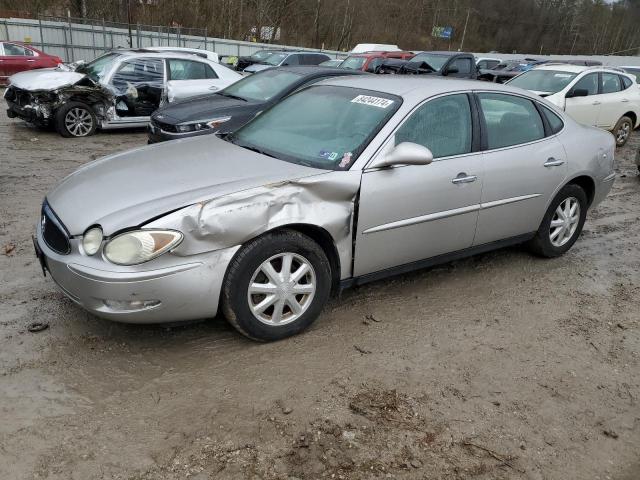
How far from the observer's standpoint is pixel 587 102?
10828 millimetres

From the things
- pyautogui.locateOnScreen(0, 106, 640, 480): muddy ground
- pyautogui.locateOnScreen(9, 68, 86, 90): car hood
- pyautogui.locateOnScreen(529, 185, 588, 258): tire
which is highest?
pyautogui.locateOnScreen(9, 68, 86, 90): car hood

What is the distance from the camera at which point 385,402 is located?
→ 120 inches

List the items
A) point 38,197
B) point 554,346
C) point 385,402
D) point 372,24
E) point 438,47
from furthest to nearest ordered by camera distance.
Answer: point 438,47, point 372,24, point 38,197, point 554,346, point 385,402

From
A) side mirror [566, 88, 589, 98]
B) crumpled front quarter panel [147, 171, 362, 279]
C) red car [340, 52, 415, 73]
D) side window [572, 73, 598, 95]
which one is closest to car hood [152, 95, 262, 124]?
crumpled front quarter panel [147, 171, 362, 279]

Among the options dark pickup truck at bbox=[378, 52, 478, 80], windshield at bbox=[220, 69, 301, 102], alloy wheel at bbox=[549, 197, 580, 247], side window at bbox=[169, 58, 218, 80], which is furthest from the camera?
dark pickup truck at bbox=[378, 52, 478, 80]

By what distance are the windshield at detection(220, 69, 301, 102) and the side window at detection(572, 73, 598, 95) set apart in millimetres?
5955

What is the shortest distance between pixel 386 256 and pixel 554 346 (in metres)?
1.28

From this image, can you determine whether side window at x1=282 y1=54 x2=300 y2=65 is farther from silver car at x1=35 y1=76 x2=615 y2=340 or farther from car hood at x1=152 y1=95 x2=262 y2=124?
silver car at x1=35 y1=76 x2=615 y2=340

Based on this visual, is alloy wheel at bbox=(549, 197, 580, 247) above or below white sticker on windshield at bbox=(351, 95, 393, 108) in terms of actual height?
below

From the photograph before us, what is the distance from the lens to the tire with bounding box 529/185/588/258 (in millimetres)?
4957

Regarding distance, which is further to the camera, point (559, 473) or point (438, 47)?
point (438, 47)

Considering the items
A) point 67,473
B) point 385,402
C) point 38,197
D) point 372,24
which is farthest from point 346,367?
point 372,24

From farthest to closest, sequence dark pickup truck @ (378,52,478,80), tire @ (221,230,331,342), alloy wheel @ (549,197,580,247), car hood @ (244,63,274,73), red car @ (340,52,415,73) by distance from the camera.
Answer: red car @ (340,52,415,73) → car hood @ (244,63,274,73) → dark pickup truck @ (378,52,478,80) → alloy wheel @ (549,197,580,247) → tire @ (221,230,331,342)

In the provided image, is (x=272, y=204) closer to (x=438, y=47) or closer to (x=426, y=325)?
(x=426, y=325)
